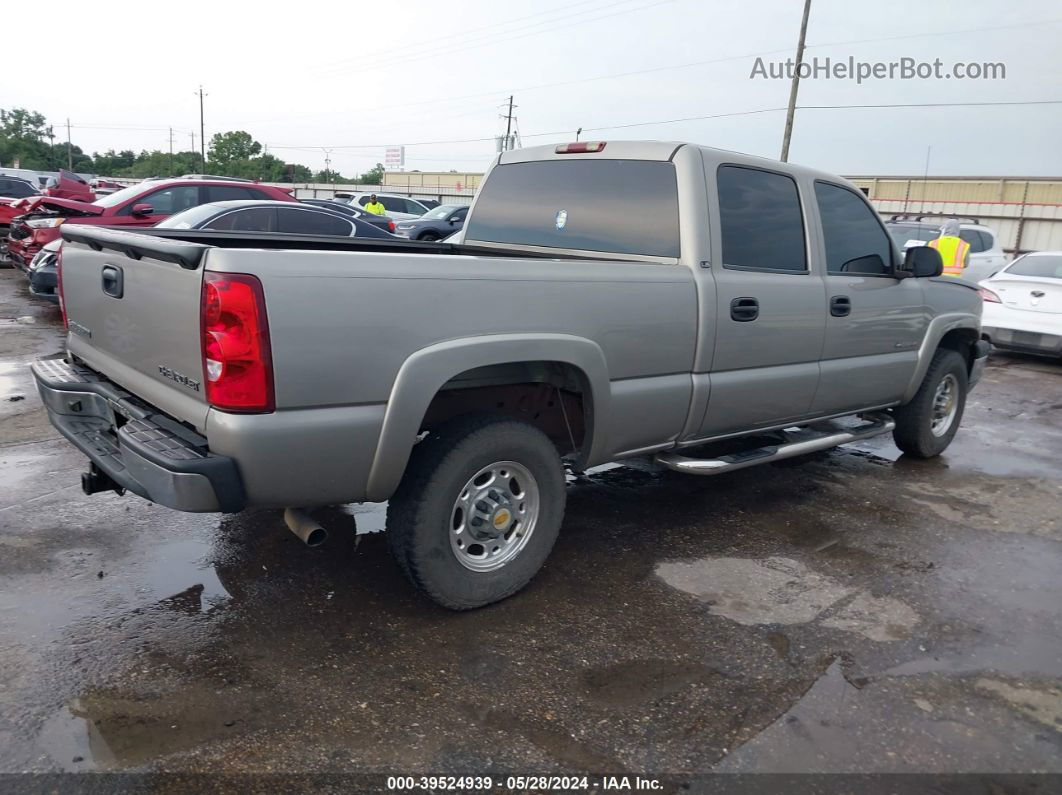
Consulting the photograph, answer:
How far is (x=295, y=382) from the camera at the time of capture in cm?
277

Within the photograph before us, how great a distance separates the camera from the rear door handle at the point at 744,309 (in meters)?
4.14

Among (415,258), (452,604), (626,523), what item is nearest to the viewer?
(415,258)

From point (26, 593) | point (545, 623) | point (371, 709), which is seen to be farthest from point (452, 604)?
point (26, 593)

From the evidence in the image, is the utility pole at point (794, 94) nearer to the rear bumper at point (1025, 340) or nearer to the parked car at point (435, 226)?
the parked car at point (435, 226)

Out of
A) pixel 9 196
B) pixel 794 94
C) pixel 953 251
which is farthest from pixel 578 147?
pixel 794 94

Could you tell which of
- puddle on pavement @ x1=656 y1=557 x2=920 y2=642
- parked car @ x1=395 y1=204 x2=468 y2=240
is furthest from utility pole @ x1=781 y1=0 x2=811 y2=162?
puddle on pavement @ x1=656 y1=557 x2=920 y2=642

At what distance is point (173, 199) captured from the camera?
37.1ft

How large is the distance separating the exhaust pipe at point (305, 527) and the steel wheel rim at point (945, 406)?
4843 mm

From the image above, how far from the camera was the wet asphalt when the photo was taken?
2684mm

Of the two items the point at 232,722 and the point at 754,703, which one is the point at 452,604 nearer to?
the point at 232,722

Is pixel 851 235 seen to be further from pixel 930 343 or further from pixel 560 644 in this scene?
pixel 560 644

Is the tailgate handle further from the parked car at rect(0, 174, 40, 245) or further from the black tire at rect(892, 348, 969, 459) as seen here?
the parked car at rect(0, 174, 40, 245)

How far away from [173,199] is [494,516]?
9648 millimetres

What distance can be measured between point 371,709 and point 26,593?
5.61 ft
